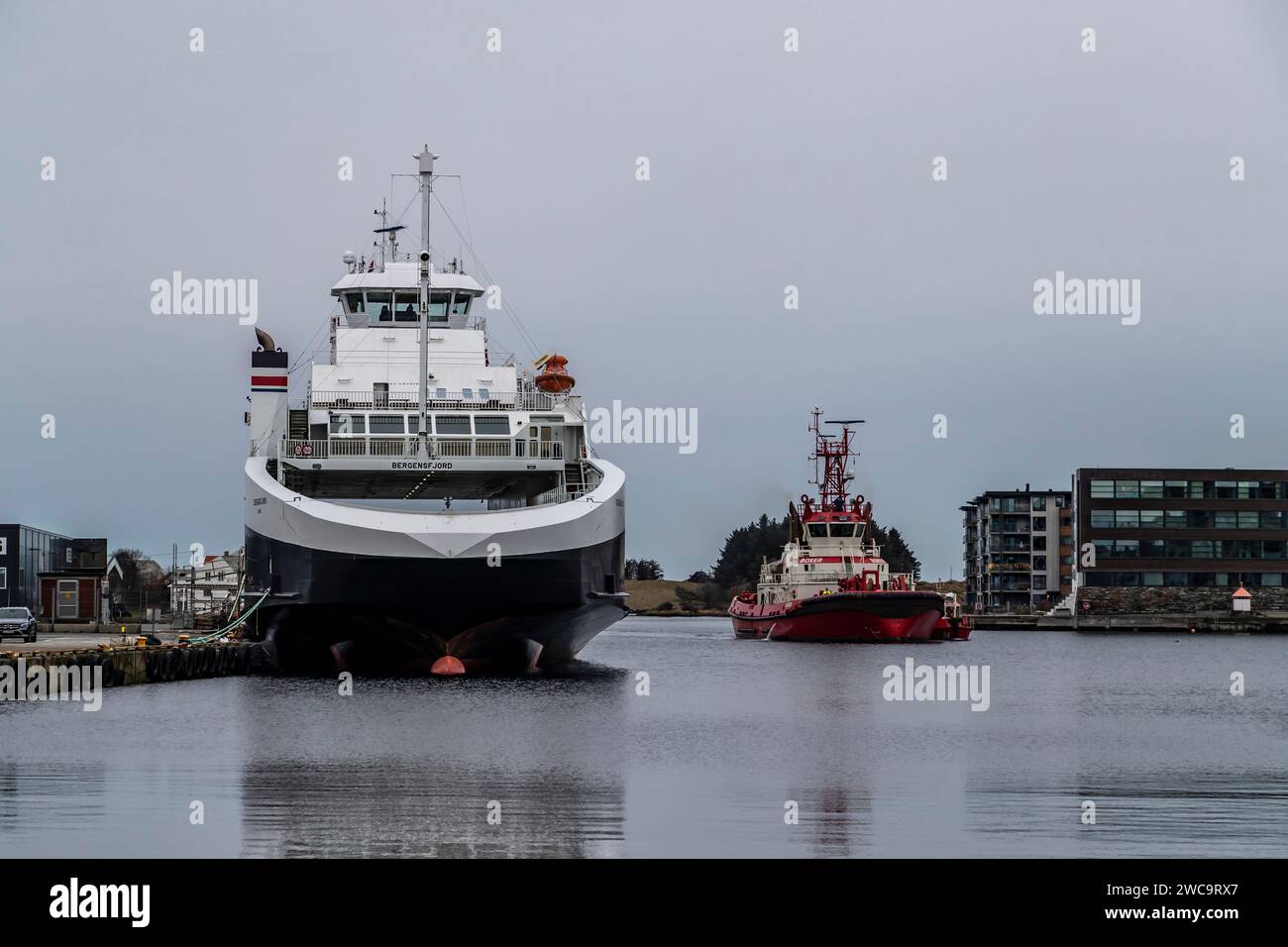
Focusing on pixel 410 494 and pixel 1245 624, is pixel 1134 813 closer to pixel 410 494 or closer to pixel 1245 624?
pixel 410 494

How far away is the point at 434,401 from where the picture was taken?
4759 centimetres

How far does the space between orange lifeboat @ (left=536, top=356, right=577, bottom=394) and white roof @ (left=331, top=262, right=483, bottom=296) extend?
524cm

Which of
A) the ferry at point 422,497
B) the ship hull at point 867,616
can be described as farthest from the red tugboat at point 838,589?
the ferry at point 422,497

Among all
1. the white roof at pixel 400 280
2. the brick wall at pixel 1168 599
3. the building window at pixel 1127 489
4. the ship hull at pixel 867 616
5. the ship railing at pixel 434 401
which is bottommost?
the brick wall at pixel 1168 599

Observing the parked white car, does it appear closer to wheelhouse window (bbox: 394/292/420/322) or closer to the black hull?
the black hull

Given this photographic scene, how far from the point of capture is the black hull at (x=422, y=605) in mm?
40781

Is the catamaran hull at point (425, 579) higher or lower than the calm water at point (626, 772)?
higher

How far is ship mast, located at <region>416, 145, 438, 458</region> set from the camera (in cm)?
4619

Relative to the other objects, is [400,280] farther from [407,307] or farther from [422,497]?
[422,497]

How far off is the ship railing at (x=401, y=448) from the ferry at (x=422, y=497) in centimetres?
4

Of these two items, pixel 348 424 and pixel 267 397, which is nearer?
pixel 348 424

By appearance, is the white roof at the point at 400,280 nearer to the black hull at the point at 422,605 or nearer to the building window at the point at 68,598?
the black hull at the point at 422,605

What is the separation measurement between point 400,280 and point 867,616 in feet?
125

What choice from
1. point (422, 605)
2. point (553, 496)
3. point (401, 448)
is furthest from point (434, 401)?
point (422, 605)
